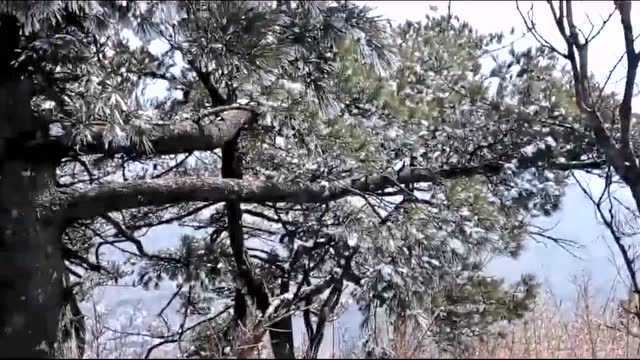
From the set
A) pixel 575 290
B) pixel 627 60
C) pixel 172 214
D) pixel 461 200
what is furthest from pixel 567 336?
pixel 172 214

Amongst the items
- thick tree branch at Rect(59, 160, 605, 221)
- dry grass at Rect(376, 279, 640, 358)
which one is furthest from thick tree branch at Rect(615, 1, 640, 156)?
thick tree branch at Rect(59, 160, 605, 221)

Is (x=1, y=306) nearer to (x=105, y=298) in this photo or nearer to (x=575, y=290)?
(x=105, y=298)

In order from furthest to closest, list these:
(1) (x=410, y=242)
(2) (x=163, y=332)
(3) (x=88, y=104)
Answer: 1. (2) (x=163, y=332)
2. (1) (x=410, y=242)
3. (3) (x=88, y=104)

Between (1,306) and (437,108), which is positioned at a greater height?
(437,108)

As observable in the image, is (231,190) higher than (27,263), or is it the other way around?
(231,190)

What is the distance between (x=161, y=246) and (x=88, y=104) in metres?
2.85

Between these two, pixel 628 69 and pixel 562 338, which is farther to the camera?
pixel 628 69

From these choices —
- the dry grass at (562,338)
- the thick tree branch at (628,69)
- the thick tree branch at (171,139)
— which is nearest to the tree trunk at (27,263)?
the thick tree branch at (171,139)

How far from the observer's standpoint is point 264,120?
17.5ft

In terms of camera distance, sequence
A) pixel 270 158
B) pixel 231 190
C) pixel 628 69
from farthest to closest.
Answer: pixel 270 158 → pixel 231 190 → pixel 628 69

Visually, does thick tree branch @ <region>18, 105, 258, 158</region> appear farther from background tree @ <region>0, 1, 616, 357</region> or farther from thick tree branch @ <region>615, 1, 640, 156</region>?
thick tree branch @ <region>615, 1, 640, 156</region>

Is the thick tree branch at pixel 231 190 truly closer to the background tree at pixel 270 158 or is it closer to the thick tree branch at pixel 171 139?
the background tree at pixel 270 158

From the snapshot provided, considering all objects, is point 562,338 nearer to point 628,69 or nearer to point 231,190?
point 628,69

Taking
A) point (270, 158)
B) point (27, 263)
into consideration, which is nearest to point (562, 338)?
point (27, 263)
